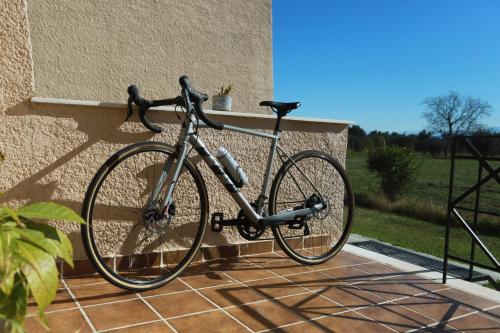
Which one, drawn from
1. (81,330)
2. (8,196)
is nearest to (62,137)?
(8,196)

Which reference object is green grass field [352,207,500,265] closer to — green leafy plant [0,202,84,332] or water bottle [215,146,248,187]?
water bottle [215,146,248,187]

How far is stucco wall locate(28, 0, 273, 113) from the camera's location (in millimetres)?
3389

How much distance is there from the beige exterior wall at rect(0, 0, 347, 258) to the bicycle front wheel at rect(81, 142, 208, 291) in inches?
5.2

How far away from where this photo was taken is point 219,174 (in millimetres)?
2613

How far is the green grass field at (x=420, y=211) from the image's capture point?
804 centimetres

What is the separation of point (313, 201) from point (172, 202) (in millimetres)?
1106

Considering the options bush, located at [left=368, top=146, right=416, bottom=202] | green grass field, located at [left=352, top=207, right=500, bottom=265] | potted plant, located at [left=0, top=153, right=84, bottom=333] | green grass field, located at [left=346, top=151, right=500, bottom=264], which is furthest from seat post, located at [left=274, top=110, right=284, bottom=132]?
bush, located at [left=368, top=146, right=416, bottom=202]

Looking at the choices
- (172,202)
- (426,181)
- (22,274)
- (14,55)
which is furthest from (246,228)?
(426,181)

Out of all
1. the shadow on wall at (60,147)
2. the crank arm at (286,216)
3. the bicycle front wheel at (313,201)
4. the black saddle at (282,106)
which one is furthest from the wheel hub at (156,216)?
the black saddle at (282,106)

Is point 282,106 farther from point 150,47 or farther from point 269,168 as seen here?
point 150,47

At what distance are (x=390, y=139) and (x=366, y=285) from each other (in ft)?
40.0

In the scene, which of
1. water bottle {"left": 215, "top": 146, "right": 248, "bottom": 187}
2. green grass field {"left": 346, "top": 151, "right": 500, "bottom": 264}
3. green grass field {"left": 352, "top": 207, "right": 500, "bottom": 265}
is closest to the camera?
water bottle {"left": 215, "top": 146, "right": 248, "bottom": 187}

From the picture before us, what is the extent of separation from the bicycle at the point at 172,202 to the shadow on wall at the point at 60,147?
123mm

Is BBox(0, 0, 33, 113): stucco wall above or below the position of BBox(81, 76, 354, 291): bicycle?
above
